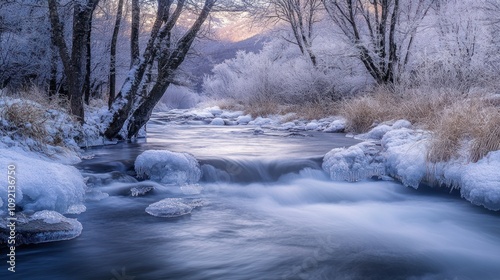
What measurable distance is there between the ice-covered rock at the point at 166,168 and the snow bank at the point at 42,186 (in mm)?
1188

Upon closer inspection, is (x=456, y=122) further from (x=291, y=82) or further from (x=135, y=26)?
(x=291, y=82)

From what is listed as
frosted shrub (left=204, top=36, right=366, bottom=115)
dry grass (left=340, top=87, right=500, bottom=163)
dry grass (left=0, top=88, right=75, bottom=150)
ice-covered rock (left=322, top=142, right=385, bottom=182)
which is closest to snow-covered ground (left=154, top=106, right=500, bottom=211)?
ice-covered rock (left=322, top=142, right=385, bottom=182)

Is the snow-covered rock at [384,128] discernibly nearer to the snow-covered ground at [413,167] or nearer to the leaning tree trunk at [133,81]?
the snow-covered ground at [413,167]

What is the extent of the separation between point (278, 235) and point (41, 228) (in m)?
1.95

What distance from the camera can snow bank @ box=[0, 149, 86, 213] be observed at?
11.6 feet

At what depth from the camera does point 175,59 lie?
845 centimetres

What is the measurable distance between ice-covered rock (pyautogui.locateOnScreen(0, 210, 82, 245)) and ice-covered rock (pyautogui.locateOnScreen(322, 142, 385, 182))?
357 cm

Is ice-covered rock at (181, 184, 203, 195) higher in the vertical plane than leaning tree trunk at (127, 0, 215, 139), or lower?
lower

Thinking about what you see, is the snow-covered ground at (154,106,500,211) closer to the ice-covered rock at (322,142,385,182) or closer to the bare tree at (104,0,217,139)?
the ice-covered rock at (322,142,385,182)

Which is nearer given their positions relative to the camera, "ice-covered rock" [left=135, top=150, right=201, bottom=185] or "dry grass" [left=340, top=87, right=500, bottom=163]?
"dry grass" [left=340, top=87, right=500, bottom=163]

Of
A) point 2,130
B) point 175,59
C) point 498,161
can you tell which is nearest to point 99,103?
point 175,59

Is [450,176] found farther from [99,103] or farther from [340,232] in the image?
[99,103]

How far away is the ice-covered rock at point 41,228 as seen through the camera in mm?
3119

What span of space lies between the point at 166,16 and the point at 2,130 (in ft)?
13.4
